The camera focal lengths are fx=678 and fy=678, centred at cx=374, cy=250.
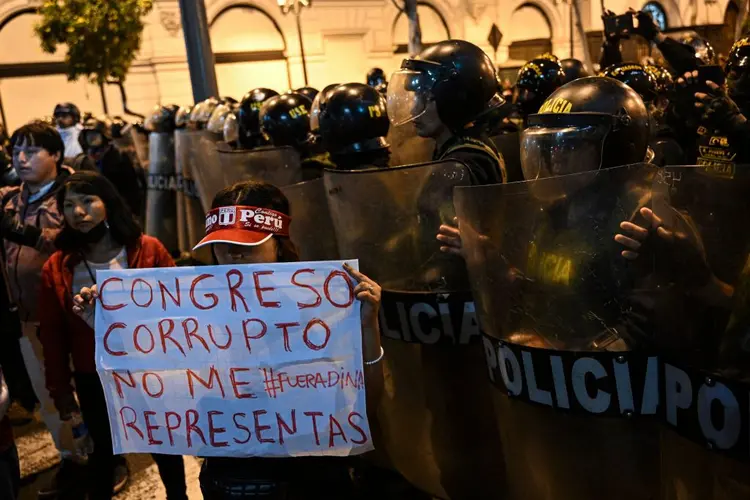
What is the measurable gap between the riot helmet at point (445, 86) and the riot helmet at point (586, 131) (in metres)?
0.80

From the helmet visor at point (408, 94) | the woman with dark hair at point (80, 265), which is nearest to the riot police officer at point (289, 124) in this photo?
the helmet visor at point (408, 94)

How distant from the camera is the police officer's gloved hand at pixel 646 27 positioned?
476 centimetres

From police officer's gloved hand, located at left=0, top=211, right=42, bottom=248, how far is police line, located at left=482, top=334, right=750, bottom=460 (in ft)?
8.82

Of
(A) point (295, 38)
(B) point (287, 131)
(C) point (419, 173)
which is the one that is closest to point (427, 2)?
(A) point (295, 38)

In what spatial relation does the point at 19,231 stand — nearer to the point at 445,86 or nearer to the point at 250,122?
the point at 445,86

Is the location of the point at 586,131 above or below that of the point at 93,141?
below

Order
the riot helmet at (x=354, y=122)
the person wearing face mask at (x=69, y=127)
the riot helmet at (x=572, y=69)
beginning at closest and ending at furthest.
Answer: the riot helmet at (x=354, y=122) → the riot helmet at (x=572, y=69) → the person wearing face mask at (x=69, y=127)

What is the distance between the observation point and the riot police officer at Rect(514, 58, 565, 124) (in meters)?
5.68

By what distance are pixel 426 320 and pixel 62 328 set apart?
1693mm

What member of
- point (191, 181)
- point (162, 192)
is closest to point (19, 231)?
point (191, 181)

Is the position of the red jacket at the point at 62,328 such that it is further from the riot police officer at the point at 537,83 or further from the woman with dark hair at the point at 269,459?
the riot police officer at the point at 537,83

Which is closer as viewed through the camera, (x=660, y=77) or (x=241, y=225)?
(x=241, y=225)

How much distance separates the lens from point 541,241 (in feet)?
6.87

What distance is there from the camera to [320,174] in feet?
15.3
